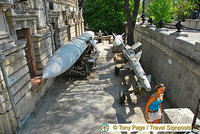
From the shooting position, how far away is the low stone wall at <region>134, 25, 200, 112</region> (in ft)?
17.9

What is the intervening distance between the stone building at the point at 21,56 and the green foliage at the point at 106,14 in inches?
582

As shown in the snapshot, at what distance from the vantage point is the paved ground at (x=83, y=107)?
563 centimetres

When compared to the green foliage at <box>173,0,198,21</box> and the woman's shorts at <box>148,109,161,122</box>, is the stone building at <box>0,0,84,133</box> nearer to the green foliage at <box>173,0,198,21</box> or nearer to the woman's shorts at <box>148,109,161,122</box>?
the woman's shorts at <box>148,109,161,122</box>

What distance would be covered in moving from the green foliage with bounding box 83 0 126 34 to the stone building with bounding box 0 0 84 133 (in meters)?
14.8

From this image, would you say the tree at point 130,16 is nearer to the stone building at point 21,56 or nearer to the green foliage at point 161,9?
the green foliage at point 161,9

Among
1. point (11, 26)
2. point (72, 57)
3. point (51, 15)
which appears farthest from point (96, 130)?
point (51, 15)

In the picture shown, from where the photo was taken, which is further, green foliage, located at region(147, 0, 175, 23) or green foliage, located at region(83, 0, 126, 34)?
green foliage, located at region(83, 0, 126, 34)

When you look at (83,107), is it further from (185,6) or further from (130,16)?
(130,16)

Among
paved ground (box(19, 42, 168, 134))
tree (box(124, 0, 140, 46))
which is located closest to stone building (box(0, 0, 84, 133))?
paved ground (box(19, 42, 168, 134))

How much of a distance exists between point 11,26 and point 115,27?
19.9 metres

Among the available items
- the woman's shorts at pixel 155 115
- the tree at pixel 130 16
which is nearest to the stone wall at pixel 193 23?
the tree at pixel 130 16

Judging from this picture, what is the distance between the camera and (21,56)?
5.61 m

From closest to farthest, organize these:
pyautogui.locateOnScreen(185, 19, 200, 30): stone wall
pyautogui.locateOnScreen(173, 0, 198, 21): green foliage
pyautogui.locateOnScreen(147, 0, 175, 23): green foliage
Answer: pyautogui.locateOnScreen(173, 0, 198, 21): green foliage, pyautogui.locateOnScreen(147, 0, 175, 23): green foliage, pyautogui.locateOnScreen(185, 19, 200, 30): stone wall

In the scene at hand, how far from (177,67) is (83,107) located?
4741mm
